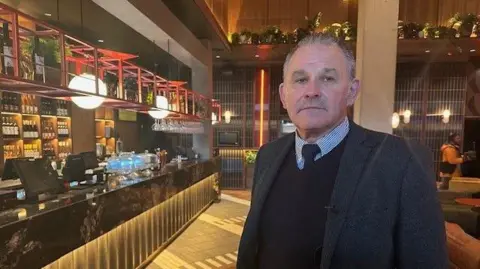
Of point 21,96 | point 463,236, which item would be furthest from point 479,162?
point 21,96

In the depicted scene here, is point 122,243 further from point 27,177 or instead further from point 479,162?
point 479,162

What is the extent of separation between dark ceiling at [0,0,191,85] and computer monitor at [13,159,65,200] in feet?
4.25

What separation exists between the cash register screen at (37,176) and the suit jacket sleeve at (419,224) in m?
2.75

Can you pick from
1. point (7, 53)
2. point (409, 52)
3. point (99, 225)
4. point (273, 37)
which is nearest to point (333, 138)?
point (7, 53)

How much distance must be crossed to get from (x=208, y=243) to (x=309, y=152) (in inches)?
169

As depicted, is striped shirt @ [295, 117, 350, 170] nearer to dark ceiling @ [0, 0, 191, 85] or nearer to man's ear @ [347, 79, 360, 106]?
man's ear @ [347, 79, 360, 106]

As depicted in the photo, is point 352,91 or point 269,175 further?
point 269,175

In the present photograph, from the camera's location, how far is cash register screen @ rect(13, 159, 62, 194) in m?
2.57

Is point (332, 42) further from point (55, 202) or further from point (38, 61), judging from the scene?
point (55, 202)

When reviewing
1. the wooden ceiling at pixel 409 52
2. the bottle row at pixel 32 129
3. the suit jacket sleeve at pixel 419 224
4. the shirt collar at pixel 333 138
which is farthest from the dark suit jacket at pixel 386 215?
the wooden ceiling at pixel 409 52

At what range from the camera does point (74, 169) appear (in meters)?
Answer: 3.39

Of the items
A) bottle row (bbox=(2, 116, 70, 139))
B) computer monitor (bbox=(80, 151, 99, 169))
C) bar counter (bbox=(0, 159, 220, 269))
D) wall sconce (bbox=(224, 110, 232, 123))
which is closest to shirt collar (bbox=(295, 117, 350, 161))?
bar counter (bbox=(0, 159, 220, 269))

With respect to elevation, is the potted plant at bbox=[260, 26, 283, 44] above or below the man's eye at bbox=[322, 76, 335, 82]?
above

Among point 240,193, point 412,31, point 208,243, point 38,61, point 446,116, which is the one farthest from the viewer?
point 240,193
